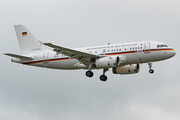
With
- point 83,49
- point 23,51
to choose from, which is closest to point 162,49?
point 83,49

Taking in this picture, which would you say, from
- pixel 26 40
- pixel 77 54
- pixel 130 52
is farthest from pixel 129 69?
pixel 26 40

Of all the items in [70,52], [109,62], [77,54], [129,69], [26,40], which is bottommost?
[129,69]

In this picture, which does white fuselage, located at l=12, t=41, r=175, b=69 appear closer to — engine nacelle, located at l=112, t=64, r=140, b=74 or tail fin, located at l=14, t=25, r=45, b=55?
engine nacelle, located at l=112, t=64, r=140, b=74

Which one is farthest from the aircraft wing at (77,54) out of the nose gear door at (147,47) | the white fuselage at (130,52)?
the nose gear door at (147,47)

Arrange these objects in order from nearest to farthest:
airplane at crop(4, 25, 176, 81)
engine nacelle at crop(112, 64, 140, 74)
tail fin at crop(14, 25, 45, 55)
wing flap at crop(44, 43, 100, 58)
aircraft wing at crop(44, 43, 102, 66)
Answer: wing flap at crop(44, 43, 100, 58) → aircraft wing at crop(44, 43, 102, 66) → airplane at crop(4, 25, 176, 81) → engine nacelle at crop(112, 64, 140, 74) → tail fin at crop(14, 25, 45, 55)

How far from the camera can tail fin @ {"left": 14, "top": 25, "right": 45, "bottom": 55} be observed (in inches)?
2221

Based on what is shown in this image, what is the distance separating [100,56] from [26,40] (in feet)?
47.2

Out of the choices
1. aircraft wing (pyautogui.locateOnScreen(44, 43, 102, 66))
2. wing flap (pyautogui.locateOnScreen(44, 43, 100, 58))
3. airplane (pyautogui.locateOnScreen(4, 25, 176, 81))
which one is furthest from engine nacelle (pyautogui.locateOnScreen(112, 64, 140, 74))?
wing flap (pyautogui.locateOnScreen(44, 43, 100, 58))

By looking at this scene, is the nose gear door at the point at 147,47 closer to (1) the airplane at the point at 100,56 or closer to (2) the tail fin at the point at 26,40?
(1) the airplane at the point at 100,56

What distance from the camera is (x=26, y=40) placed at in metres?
57.4

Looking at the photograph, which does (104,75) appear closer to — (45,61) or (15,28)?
(45,61)

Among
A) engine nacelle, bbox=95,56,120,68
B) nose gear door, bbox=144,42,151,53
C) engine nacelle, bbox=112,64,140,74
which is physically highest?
nose gear door, bbox=144,42,151,53

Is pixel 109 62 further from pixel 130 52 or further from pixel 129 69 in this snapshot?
pixel 129 69

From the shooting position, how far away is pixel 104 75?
54.6m
